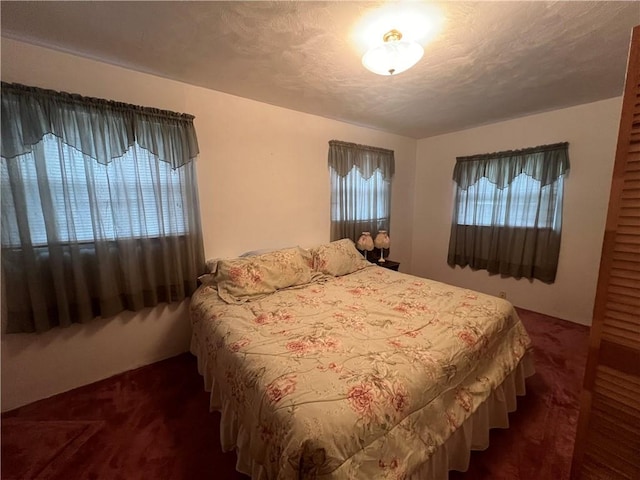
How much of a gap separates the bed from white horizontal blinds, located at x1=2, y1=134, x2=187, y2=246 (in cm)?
65

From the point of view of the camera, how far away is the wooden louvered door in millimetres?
734

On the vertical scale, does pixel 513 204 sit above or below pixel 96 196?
below

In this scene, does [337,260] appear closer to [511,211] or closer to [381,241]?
[381,241]

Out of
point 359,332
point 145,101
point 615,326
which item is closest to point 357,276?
point 359,332

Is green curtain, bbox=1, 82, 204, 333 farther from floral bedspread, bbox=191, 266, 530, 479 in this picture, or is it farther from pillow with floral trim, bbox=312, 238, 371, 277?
pillow with floral trim, bbox=312, 238, 371, 277

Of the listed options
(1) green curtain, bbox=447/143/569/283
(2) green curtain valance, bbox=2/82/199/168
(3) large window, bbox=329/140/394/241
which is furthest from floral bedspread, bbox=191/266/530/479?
(1) green curtain, bbox=447/143/569/283

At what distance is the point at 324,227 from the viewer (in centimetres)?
308

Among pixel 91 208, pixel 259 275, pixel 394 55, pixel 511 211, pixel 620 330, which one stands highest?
pixel 394 55

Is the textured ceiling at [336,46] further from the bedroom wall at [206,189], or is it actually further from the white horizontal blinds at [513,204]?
the white horizontal blinds at [513,204]

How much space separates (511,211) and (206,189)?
3.40 meters

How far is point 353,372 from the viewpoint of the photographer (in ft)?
3.45

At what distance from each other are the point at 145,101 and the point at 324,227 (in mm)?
1997

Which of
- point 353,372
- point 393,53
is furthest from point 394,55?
point 353,372

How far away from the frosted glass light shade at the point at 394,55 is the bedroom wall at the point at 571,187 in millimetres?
2328
